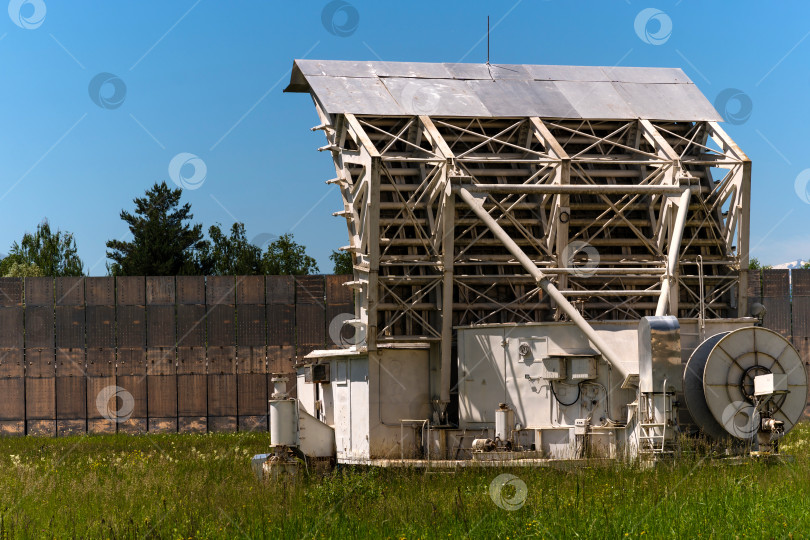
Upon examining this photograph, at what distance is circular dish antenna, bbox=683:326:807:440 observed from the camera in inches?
664

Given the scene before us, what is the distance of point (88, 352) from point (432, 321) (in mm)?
15359

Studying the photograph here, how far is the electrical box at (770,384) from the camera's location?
16547mm

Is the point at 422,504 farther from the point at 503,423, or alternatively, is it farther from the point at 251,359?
the point at 251,359

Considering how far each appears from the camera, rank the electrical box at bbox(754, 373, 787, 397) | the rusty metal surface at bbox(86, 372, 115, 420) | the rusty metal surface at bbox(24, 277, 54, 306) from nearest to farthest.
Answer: the electrical box at bbox(754, 373, 787, 397) → the rusty metal surface at bbox(86, 372, 115, 420) → the rusty metal surface at bbox(24, 277, 54, 306)

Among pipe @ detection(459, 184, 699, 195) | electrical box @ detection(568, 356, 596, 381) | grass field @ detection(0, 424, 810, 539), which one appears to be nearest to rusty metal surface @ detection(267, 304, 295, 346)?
grass field @ detection(0, 424, 810, 539)

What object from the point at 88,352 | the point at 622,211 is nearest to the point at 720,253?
the point at 622,211

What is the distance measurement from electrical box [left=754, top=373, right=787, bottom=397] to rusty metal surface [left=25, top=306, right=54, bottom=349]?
76.7ft

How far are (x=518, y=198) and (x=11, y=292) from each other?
18402 mm

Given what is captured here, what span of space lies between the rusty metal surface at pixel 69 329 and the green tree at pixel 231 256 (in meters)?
29.0

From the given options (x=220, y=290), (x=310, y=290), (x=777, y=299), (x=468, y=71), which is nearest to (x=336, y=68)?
(x=468, y=71)

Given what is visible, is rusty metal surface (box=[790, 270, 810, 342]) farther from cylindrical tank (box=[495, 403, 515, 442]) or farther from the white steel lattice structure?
cylindrical tank (box=[495, 403, 515, 442])

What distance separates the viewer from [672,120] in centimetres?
2442

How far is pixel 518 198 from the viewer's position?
23.2m

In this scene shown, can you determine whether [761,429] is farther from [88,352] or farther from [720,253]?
[88,352]
